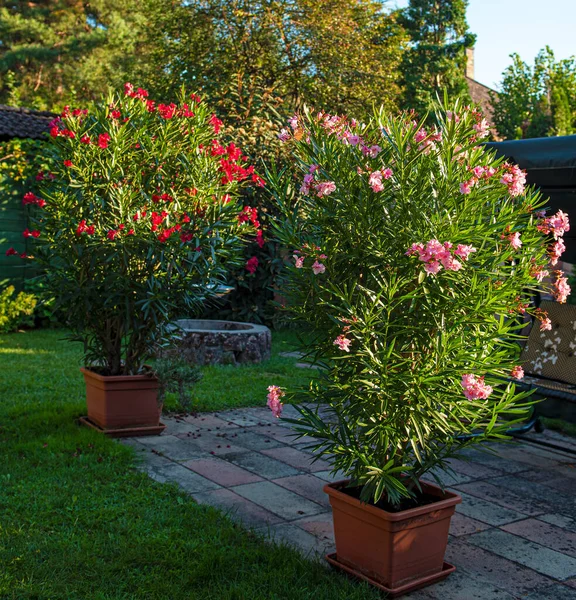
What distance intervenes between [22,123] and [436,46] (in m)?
20.6

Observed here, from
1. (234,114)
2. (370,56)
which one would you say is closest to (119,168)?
(234,114)

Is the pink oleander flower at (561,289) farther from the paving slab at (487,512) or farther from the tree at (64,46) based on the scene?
the tree at (64,46)

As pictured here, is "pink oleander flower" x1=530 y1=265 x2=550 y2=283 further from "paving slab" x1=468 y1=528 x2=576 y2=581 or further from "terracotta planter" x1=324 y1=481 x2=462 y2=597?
"paving slab" x1=468 y1=528 x2=576 y2=581

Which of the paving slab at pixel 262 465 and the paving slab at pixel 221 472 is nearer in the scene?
the paving slab at pixel 221 472

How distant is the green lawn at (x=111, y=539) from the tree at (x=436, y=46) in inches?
921

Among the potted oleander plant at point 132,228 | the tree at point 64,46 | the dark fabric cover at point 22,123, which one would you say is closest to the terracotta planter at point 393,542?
the potted oleander plant at point 132,228

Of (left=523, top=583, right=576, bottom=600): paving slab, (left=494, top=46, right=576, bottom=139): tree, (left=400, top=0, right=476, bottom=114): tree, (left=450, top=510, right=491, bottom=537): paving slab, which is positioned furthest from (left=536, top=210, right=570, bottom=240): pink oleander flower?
(left=400, top=0, right=476, bottom=114): tree

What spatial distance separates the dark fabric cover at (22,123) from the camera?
40.0ft

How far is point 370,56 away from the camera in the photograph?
1623 cm

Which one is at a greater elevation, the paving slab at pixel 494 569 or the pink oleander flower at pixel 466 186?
the pink oleander flower at pixel 466 186

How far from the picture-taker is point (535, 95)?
81.3ft

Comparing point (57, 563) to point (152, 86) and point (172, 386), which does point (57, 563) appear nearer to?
point (172, 386)

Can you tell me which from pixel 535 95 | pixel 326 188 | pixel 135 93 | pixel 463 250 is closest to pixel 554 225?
pixel 463 250

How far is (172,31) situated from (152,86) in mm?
1320
